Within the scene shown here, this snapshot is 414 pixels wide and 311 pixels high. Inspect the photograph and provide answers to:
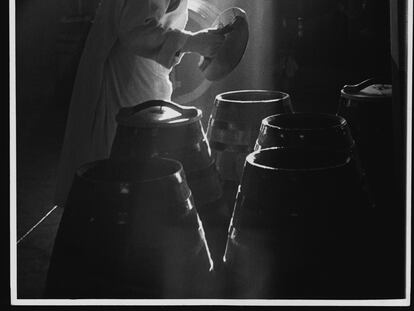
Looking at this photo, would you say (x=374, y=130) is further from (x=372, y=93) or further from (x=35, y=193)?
(x=35, y=193)

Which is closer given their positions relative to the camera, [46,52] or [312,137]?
[312,137]

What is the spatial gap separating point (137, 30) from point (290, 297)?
0.56 meters

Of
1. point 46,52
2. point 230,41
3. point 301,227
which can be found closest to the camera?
point 301,227

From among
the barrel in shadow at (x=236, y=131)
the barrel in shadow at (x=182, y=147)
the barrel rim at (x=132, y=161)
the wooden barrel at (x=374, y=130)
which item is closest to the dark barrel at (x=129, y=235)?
the barrel rim at (x=132, y=161)

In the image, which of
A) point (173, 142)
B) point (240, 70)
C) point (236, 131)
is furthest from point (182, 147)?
point (240, 70)

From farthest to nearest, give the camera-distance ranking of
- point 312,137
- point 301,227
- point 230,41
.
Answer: point 230,41
point 312,137
point 301,227

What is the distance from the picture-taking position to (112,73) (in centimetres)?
123

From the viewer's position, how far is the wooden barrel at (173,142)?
1011 millimetres

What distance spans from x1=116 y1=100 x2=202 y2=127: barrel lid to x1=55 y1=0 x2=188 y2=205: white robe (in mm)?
91

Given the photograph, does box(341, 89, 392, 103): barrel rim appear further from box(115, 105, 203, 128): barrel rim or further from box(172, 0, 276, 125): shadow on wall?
box(115, 105, 203, 128): barrel rim

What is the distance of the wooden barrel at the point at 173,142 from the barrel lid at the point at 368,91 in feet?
0.97

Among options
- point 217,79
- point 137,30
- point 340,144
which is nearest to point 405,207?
point 340,144

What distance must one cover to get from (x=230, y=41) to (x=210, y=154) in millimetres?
200

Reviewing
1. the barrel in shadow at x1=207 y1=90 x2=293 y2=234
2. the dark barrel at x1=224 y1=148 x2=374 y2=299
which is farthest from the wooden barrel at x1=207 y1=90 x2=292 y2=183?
the dark barrel at x1=224 y1=148 x2=374 y2=299
